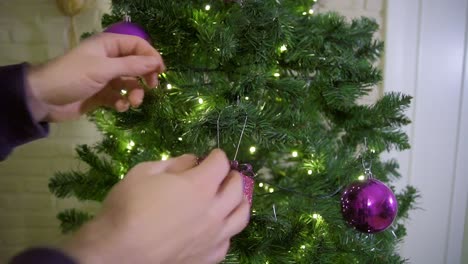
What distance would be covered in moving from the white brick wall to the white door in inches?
4.3

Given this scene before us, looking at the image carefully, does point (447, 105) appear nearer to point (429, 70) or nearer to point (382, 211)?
point (429, 70)

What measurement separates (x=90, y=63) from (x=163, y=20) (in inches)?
5.5

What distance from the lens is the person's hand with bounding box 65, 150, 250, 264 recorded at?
23 centimetres

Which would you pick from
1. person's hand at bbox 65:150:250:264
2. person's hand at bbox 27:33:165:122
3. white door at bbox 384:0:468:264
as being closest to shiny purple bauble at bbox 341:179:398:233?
person's hand at bbox 65:150:250:264

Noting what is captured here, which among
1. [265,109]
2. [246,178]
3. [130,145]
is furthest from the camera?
[130,145]

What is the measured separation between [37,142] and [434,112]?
1.17m

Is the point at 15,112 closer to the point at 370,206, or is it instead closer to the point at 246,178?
the point at 246,178

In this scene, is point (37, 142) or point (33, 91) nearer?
point (33, 91)

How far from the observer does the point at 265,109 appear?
0.50 meters

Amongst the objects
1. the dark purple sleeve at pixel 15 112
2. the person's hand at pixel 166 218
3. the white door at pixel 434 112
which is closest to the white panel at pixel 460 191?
the white door at pixel 434 112

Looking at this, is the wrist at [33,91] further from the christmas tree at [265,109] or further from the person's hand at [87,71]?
the christmas tree at [265,109]

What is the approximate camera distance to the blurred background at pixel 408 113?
0.86 m

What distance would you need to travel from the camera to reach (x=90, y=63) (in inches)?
16.5

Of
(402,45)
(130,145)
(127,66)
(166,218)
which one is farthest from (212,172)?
(402,45)
